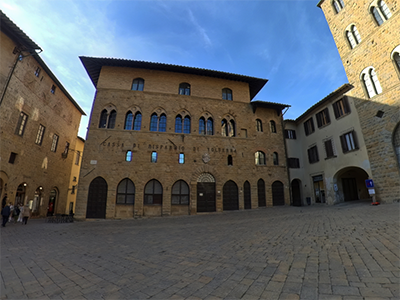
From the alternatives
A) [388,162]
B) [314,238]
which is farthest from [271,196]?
[314,238]

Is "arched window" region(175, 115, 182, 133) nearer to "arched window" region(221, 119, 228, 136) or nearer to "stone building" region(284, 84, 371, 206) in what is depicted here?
"arched window" region(221, 119, 228, 136)

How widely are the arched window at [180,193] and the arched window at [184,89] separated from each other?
8516mm

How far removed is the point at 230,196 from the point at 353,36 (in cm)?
1693

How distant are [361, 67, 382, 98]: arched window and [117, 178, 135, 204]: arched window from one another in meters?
19.4

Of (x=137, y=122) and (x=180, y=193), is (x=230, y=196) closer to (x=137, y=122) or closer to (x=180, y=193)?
(x=180, y=193)

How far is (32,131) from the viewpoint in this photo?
1667cm

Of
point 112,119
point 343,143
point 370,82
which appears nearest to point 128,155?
point 112,119

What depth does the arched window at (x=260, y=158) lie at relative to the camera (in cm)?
1825

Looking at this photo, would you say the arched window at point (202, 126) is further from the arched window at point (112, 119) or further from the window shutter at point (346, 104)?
the window shutter at point (346, 104)

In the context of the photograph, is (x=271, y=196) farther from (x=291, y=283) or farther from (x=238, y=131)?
(x=291, y=283)

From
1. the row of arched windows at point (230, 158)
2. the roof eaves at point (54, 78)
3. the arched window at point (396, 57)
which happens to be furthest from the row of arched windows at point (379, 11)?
the roof eaves at point (54, 78)

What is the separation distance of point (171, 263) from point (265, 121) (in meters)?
18.1

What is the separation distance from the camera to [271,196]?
17516mm

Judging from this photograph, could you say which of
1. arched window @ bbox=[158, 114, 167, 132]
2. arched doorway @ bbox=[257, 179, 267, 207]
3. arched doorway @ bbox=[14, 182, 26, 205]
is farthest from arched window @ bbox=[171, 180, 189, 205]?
arched doorway @ bbox=[14, 182, 26, 205]
